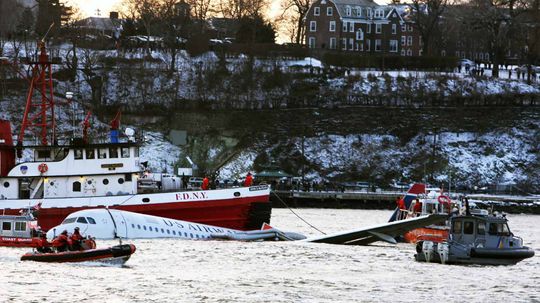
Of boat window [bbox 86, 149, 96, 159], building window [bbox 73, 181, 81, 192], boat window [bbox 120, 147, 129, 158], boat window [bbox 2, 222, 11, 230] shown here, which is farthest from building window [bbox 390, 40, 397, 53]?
boat window [bbox 2, 222, 11, 230]

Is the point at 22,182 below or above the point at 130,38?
below

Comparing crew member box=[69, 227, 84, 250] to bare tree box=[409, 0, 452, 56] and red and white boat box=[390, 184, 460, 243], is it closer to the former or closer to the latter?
red and white boat box=[390, 184, 460, 243]

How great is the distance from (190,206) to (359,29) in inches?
4445

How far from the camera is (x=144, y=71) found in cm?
16650

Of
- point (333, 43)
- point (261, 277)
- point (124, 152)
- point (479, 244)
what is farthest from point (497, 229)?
point (333, 43)

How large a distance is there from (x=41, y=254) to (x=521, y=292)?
65.5 ft

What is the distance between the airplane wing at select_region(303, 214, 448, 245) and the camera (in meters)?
77.2

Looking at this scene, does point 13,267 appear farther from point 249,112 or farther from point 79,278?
point 249,112

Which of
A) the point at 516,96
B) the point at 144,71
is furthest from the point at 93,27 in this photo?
the point at 516,96

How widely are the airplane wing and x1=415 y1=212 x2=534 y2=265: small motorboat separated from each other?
7802mm

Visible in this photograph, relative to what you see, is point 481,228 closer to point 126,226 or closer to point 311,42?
point 126,226

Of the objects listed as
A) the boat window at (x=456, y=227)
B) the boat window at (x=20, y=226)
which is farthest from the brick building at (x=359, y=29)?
the boat window at (x=456, y=227)

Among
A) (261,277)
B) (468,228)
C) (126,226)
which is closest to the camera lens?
(261,277)

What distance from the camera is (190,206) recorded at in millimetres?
85062
